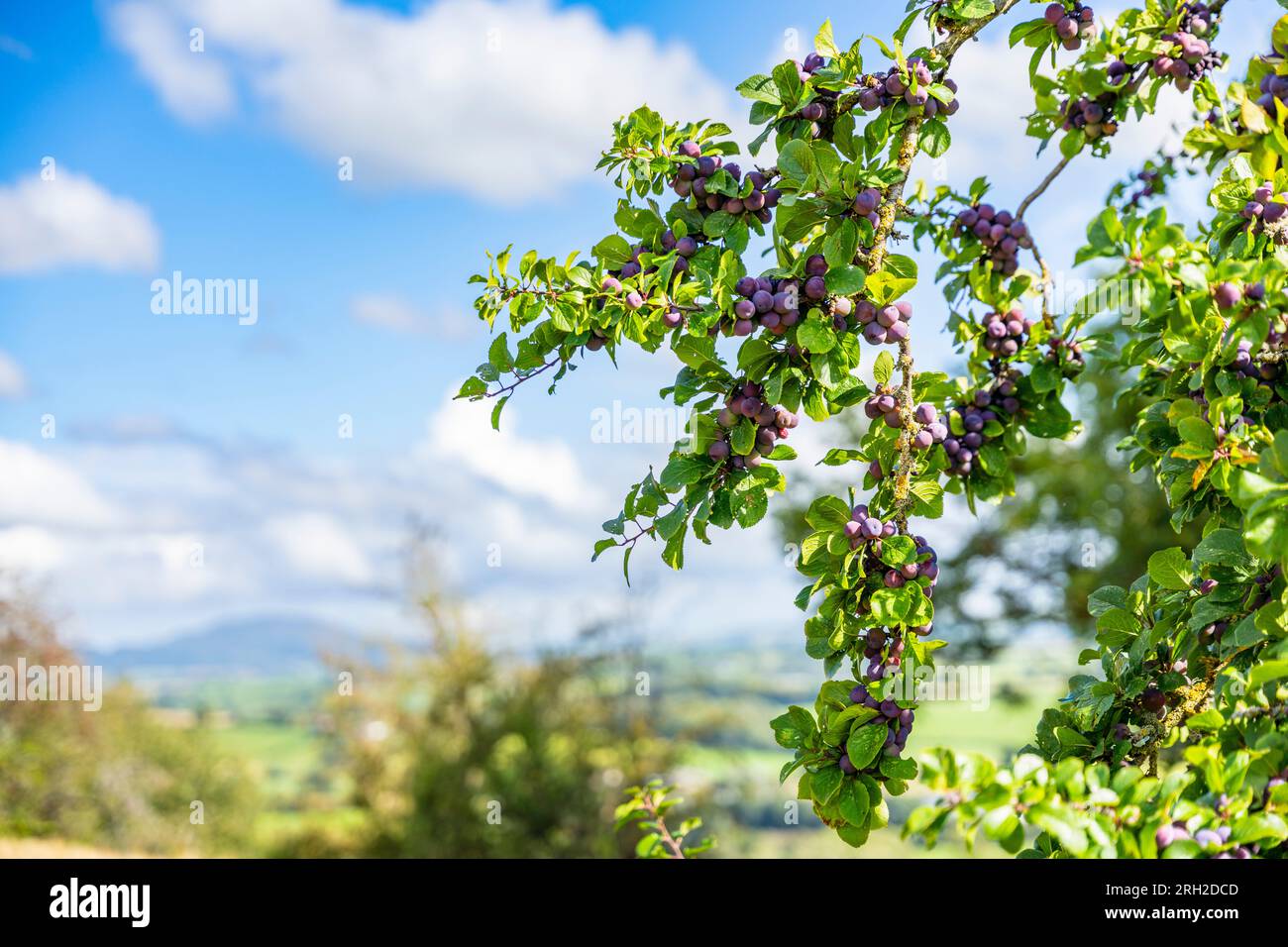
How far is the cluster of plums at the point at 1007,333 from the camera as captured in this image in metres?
1.66

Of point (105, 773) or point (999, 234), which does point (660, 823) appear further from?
point (105, 773)

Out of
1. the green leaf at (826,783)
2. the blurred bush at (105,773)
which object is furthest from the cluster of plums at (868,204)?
the blurred bush at (105,773)

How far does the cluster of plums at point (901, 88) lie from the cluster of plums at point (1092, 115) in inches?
12.4

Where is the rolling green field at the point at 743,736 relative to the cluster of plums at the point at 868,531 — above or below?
below

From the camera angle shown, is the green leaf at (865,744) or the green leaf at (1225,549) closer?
the green leaf at (1225,549)

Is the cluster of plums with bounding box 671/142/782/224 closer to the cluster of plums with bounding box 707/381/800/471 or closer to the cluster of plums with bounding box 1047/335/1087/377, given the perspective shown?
the cluster of plums with bounding box 707/381/800/471

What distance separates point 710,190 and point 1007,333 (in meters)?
0.63

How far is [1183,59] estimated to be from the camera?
1.44 meters

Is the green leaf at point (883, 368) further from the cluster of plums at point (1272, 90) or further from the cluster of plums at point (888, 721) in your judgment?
the cluster of plums at point (1272, 90)

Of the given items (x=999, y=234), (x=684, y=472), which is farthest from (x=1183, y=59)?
(x=684, y=472)

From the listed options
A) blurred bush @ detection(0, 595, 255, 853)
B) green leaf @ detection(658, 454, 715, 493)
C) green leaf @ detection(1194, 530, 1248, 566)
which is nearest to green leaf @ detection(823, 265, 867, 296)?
green leaf @ detection(658, 454, 715, 493)

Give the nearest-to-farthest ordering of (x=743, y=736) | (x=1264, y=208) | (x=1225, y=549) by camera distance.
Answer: (x=1225, y=549)
(x=1264, y=208)
(x=743, y=736)
